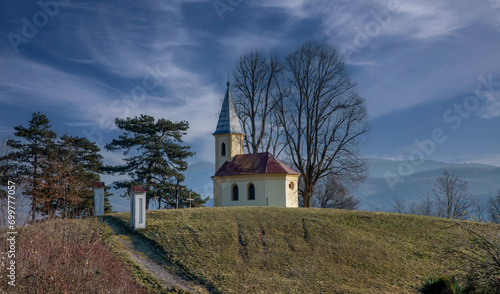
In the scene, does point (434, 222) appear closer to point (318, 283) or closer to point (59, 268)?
point (318, 283)

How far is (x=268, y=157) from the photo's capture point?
31469mm

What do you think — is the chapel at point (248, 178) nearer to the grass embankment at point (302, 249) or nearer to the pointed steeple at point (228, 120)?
the pointed steeple at point (228, 120)

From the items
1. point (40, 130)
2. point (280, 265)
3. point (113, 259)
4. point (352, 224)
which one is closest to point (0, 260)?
point (113, 259)

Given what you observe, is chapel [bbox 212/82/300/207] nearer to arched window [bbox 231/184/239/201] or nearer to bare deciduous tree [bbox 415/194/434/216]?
arched window [bbox 231/184/239/201]

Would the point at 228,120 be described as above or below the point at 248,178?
above

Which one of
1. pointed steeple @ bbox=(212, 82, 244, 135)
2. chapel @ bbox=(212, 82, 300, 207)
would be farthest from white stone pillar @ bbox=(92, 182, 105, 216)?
pointed steeple @ bbox=(212, 82, 244, 135)

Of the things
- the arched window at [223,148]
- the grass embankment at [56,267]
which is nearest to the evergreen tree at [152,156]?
the arched window at [223,148]

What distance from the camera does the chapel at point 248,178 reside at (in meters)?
30.2

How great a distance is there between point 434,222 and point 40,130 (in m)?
29.7

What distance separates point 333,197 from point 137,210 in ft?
114

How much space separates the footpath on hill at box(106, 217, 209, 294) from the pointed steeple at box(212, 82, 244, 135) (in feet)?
56.2

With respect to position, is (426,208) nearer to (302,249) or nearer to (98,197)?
(302,249)

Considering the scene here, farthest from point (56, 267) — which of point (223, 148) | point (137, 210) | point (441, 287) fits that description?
point (223, 148)

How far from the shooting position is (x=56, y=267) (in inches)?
388
